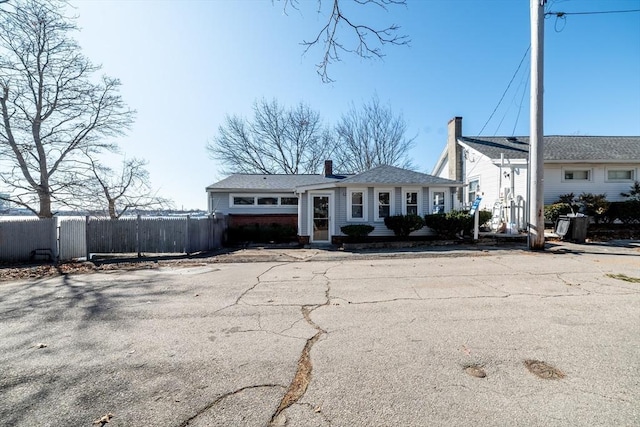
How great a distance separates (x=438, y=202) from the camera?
15.8m

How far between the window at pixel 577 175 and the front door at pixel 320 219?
1284cm

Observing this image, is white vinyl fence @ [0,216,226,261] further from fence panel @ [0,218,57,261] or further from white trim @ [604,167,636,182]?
white trim @ [604,167,636,182]

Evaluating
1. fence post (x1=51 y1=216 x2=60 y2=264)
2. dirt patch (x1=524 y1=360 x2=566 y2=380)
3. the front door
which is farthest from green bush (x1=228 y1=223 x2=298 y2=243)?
dirt patch (x1=524 y1=360 x2=566 y2=380)

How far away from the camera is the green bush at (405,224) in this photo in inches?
563

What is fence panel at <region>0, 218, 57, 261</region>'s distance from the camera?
36.1 ft

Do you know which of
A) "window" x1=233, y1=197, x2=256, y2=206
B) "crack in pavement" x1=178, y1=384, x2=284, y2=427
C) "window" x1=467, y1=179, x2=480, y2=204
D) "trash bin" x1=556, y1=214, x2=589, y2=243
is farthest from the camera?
"window" x1=233, y1=197, x2=256, y2=206

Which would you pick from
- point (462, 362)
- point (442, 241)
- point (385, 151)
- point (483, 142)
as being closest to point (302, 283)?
point (462, 362)

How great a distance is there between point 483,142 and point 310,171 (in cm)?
1970

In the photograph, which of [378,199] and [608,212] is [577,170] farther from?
[378,199]

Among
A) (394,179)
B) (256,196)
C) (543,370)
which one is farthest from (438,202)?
(543,370)

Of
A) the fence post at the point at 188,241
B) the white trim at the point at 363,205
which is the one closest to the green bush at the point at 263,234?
the white trim at the point at 363,205

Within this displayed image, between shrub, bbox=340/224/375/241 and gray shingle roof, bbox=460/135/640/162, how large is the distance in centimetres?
900

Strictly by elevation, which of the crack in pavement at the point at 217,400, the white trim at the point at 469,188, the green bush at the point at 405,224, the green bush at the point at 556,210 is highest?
the white trim at the point at 469,188

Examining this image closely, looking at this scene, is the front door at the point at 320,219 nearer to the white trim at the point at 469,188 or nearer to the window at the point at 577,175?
the white trim at the point at 469,188
